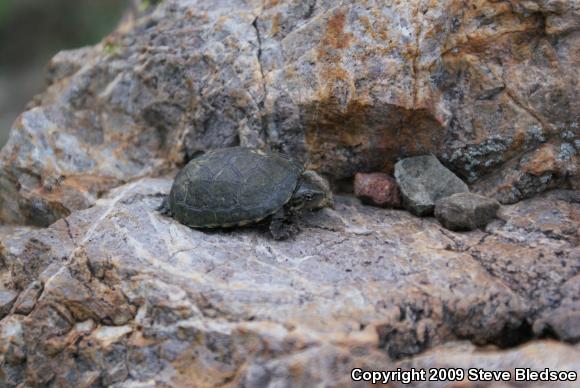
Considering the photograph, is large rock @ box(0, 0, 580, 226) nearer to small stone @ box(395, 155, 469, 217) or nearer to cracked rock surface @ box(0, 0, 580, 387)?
cracked rock surface @ box(0, 0, 580, 387)

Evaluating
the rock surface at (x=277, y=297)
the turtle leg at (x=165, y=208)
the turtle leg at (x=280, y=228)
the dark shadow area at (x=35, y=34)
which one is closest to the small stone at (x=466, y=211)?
the rock surface at (x=277, y=297)

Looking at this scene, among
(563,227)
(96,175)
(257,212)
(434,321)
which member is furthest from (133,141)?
(563,227)

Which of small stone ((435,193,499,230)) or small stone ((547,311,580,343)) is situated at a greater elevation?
small stone ((435,193,499,230))

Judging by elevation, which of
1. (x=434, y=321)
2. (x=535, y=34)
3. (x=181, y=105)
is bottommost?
(x=434, y=321)

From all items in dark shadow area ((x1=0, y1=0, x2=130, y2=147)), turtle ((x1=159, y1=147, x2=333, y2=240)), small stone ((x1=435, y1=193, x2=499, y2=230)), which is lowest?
small stone ((x1=435, y1=193, x2=499, y2=230))

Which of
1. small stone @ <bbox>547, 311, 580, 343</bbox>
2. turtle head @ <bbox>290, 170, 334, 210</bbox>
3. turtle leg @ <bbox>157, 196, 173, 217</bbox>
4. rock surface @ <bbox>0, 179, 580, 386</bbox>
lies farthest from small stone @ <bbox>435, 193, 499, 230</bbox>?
turtle leg @ <bbox>157, 196, 173, 217</bbox>

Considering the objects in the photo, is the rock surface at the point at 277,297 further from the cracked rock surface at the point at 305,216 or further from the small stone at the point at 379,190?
the small stone at the point at 379,190

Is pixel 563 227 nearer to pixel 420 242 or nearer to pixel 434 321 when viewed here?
pixel 420 242
